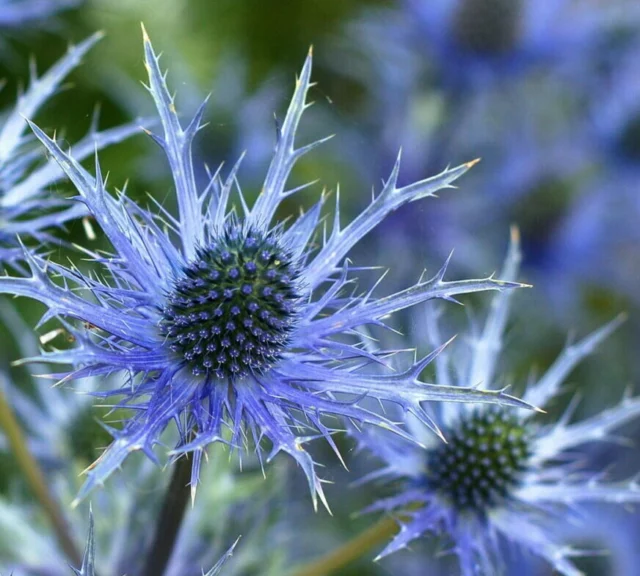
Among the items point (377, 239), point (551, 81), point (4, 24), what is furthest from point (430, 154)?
point (4, 24)

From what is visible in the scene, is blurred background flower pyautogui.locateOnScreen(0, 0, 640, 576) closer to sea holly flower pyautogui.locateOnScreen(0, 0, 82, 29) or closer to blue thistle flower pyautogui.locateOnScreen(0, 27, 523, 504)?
sea holly flower pyautogui.locateOnScreen(0, 0, 82, 29)

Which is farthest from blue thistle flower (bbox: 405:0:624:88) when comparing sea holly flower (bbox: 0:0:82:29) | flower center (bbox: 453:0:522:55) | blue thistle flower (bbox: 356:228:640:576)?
blue thistle flower (bbox: 356:228:640:576)

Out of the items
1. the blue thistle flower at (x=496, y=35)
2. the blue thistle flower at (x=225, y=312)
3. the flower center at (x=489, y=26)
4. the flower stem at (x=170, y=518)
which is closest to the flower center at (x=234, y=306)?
the blue thistle flower at (x=225, y=312)

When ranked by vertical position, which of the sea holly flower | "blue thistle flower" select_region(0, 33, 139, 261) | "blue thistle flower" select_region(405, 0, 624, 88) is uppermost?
the sea holly flower

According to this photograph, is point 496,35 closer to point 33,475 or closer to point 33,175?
point 33,175

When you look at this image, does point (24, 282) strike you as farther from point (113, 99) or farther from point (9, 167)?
point (113, 99)
